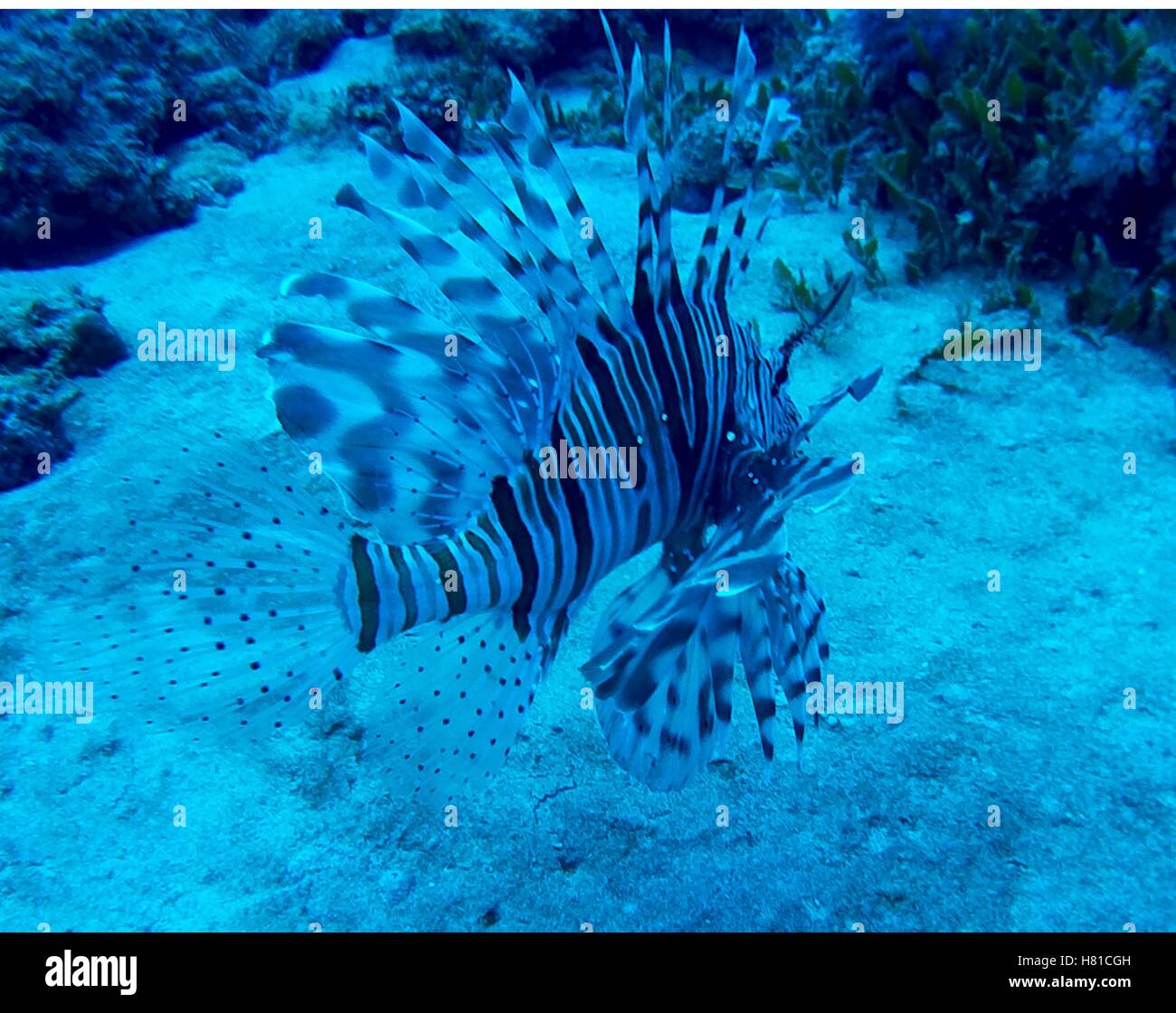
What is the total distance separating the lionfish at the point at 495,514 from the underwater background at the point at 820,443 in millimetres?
236

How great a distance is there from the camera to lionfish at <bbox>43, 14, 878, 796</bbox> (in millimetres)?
1973

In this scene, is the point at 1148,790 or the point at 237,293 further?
the point at 237,293

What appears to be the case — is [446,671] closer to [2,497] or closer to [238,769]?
[238,769]

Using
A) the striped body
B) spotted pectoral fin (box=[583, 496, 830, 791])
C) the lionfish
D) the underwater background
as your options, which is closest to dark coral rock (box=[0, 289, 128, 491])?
the underwater background

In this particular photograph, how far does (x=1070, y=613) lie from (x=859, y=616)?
0.91m

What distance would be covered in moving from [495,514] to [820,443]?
2748mm

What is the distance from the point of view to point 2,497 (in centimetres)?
405

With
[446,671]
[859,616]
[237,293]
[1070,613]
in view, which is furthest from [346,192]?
[237,293]

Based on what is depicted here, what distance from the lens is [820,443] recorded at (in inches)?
172

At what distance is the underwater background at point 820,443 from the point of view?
8.59 feet

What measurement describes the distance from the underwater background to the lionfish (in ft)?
0.77

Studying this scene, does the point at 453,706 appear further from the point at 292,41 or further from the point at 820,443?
the point at 292,41

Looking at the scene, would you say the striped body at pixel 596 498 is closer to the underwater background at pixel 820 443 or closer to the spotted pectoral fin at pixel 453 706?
the spotted pectoral fin at pixel 453 706

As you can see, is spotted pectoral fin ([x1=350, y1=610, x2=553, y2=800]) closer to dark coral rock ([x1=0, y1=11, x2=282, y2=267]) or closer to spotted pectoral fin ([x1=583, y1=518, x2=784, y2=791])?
spotted pectoral fin ([x1=583, y1=518, x2=784, y2=791])
